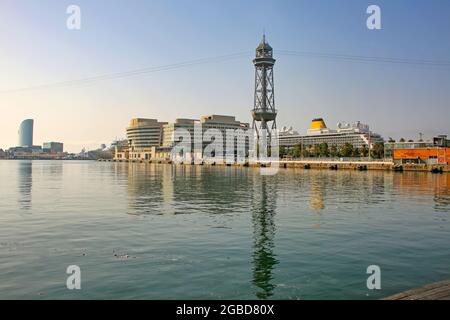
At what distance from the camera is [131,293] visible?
1296 centimetres

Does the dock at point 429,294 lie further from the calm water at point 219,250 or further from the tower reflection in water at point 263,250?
the tower reflection in water at point 263,250

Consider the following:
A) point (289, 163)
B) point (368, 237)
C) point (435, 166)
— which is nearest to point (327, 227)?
point (368, 237)

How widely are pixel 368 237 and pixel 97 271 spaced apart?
15.1 meters

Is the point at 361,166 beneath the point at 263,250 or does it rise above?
above

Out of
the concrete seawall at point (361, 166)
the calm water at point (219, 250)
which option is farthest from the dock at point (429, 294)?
the concrete seawall at point (361, 166)

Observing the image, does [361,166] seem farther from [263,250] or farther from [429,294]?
[429,294]

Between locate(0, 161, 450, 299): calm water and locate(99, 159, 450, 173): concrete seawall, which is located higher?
locate(99, 159, 450, 173): concrete seawall
